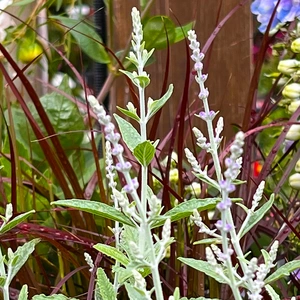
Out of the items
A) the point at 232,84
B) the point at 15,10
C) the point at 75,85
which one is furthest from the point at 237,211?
the point at 75,85

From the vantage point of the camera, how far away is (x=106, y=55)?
0.78 meters

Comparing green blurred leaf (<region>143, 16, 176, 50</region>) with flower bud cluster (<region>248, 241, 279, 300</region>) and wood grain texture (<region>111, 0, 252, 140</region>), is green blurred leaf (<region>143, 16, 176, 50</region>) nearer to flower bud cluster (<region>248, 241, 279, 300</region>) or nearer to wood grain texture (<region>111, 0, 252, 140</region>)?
wood grain texture (<region>111, 0, 252, 140</region>)

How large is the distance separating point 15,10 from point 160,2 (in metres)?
0.34

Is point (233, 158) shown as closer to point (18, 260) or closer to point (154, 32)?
point (18, 260)

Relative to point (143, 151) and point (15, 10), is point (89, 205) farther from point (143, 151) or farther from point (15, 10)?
point (15, 10)

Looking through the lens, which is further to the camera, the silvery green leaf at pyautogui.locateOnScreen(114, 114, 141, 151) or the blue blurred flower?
the blue blurred flower

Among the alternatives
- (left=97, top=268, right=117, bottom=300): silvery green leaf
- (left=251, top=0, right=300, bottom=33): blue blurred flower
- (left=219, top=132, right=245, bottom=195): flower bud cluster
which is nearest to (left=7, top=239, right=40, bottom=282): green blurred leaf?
(left=97, top=268, right=117, bottom=300): silvery green leaf

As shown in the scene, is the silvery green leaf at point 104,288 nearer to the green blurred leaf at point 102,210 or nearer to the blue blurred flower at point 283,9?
the green blurred leaf at point 102,210

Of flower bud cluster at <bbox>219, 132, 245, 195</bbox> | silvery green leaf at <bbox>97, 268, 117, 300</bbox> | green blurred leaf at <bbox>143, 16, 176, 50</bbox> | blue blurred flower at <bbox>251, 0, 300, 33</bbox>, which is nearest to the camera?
flower bud cluster at <bbox>219, 132, 245, 195</bbox>

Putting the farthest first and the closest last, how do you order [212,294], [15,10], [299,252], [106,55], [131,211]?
[15,10] < [106,55] < [299,252] < [212,294] < [131,211]

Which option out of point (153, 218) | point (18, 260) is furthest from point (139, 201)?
point (18, 260)

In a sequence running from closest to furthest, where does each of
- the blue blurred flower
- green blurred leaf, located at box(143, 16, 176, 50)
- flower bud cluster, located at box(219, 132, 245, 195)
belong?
flower bud cluster, located at box(219, 132, 245, 195), the blue blurred flower, green blurred leaf, located at box(143, 16, 176, 50)

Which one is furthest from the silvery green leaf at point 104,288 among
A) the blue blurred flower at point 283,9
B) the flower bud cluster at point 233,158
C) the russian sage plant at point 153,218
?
the blue blurred flower at point 283,9

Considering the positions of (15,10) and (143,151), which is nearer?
(143,151)
